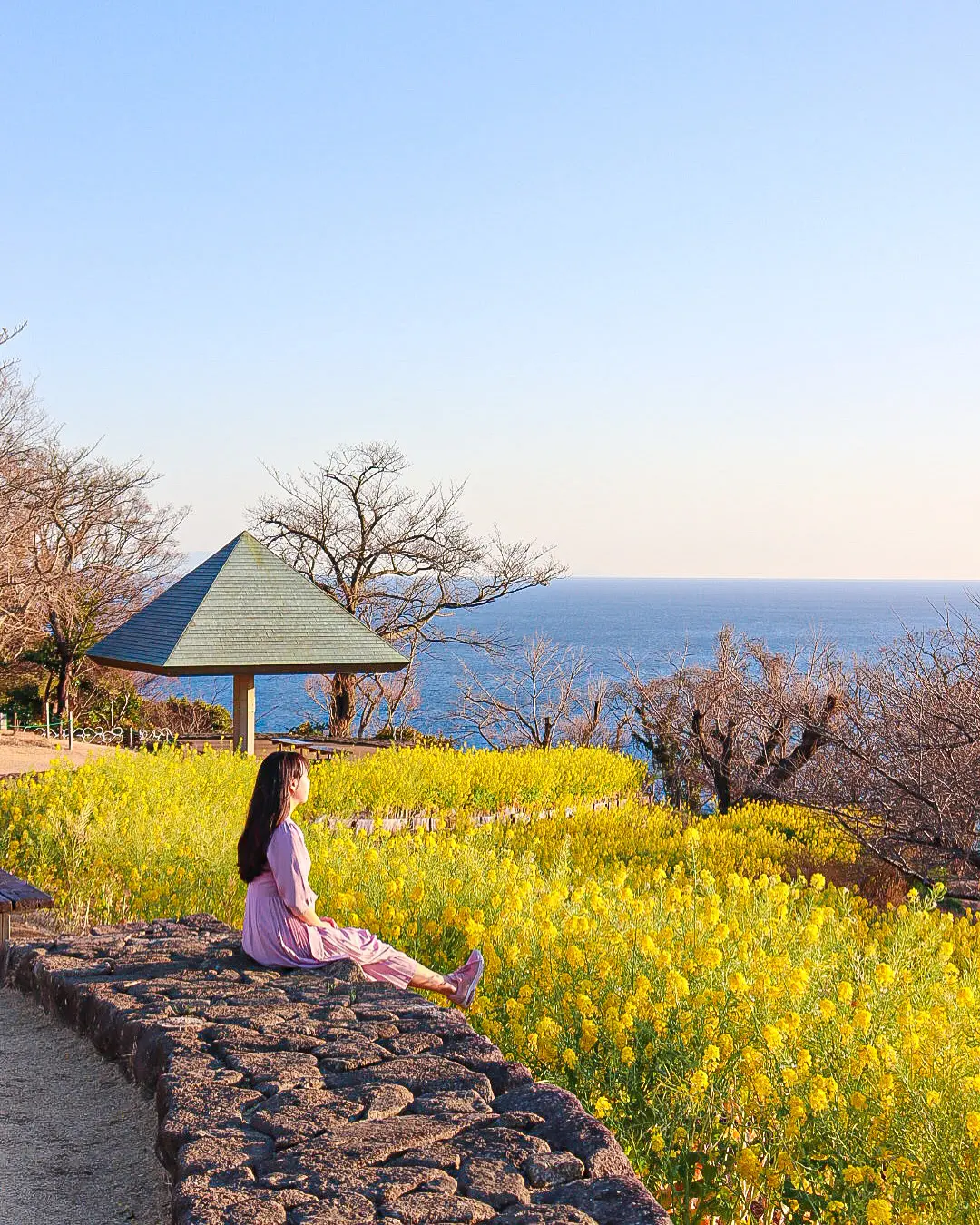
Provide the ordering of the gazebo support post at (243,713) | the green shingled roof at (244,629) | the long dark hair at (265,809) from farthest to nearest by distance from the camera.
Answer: the gazebo support post at (243,713), the green shingled roof at (244,629), the long dark hair at (265,809)

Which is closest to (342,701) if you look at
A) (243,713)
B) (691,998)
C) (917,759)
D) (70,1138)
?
(243,713)

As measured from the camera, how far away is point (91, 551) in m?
25.7

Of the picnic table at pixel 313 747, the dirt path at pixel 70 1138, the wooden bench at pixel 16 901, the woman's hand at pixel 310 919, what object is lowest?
the picnic table at pixel 313 747

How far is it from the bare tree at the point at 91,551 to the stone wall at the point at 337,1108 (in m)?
20.0

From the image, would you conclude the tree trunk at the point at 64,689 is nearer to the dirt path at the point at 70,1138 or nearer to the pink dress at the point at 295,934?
the dirt path at the point at 70,1138

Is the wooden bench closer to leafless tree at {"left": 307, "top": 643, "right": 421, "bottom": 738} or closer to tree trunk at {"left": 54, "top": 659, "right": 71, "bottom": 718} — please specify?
leafless tree at {"left": 307, "top": 643, "right": 421, "bottom": 738}

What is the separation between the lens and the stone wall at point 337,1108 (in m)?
2.78

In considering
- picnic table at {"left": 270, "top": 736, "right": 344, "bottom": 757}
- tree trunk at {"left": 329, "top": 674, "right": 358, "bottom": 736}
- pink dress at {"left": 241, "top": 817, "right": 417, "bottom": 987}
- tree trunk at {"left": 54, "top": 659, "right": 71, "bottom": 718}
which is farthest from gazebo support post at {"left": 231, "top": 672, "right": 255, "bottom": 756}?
tree trunk at {"left": 54, "top": 659, "right": 71, "bottom": 718}

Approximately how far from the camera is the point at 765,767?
15586mm

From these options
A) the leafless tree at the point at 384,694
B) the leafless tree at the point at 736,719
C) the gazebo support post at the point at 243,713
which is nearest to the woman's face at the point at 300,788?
the gazebo support post at the point at 243,713

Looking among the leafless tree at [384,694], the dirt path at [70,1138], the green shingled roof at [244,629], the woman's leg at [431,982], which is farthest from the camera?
the leafless tree at [384,694]

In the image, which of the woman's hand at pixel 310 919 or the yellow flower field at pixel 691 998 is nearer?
the yellow flower field at pixel 691 998

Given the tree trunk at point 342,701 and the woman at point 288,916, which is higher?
the woman at point 288,916

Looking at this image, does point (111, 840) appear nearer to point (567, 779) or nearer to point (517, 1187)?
point (517, 1187)
